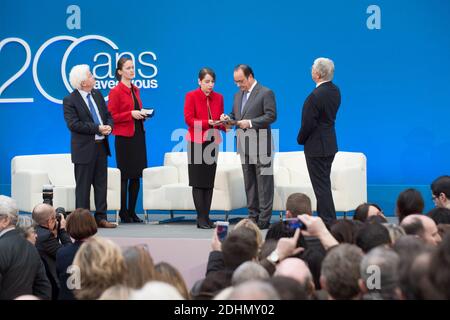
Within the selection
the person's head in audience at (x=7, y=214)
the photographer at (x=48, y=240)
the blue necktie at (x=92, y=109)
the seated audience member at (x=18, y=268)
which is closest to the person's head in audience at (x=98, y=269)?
the seated audience member at (x=18, y=268)

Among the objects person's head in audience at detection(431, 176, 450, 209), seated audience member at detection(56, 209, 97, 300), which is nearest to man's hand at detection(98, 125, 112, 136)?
seated audience member at detection(56, 209, 97, 300)

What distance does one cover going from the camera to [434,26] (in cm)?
891

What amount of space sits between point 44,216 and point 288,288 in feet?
9.55

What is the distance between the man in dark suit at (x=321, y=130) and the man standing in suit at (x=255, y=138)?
578mm

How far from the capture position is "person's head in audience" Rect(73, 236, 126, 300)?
329cm

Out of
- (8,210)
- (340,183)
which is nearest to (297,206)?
(8,210)

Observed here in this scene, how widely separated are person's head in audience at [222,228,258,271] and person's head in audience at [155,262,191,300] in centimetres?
50

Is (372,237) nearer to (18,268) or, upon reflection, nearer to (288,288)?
(288,288)

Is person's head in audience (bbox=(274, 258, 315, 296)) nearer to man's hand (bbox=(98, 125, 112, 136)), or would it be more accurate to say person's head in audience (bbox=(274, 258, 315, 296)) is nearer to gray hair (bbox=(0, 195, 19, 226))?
gray hair (bbox=(0, 195, 19, 226))

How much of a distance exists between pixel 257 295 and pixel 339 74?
695 cm

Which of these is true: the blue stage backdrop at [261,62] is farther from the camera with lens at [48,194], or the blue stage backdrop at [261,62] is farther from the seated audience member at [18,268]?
the seated audience member at [18,268]

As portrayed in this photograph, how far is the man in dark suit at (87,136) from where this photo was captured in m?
7.69

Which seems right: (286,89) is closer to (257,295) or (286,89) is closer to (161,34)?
(161,34)
